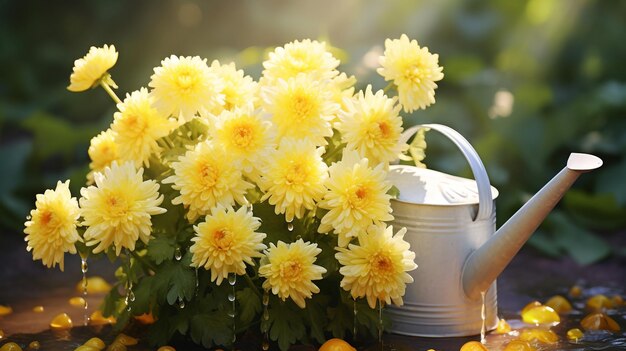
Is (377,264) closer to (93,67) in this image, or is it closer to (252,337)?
(252,337)

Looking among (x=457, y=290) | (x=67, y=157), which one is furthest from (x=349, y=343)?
(x=67, y=157)

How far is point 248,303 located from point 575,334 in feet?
2.76

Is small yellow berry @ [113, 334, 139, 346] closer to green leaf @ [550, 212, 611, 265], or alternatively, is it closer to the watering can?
the watering can

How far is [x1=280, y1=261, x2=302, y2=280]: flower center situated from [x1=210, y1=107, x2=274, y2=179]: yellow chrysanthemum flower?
219 mm

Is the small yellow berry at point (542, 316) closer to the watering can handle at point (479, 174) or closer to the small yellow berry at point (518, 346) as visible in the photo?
the small yellow berry at point (518, 346)

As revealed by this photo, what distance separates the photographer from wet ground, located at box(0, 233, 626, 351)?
220cm

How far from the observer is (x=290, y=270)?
1.93 metres

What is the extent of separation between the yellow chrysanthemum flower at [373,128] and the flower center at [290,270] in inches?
11.7

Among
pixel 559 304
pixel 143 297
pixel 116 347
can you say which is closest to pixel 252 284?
pixel 143 297

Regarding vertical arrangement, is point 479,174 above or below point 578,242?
below

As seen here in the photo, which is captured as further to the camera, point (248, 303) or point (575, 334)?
point (575, 334)

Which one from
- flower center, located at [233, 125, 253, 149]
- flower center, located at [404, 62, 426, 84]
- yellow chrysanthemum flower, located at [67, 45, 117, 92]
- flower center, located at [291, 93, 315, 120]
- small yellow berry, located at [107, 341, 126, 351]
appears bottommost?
small yellow berry, located at [107, 341, 126, 351]

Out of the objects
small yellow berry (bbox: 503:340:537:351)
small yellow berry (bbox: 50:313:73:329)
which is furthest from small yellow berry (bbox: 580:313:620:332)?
small yellow berry (bbox: 50:313:73:329)

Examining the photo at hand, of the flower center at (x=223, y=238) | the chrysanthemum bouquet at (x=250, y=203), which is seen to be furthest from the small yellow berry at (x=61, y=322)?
the flower center at (x=223, y=238)
